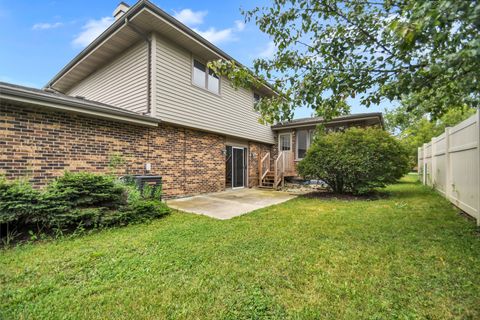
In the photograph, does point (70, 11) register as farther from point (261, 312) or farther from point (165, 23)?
point (261, 312)

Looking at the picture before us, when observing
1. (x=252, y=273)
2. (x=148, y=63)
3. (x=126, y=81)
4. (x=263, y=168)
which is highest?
(x=148, y=63)

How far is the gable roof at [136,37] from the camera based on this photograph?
21.4 feet

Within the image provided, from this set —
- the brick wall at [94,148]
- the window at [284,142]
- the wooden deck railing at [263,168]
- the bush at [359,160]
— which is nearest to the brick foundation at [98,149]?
the brick wall at [94,148]

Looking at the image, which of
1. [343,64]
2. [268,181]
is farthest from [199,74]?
[343,64]

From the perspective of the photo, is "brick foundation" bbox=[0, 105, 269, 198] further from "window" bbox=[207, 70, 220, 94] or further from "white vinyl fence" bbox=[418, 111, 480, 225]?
"white vinyl fence" bbox=[418, 111, 480, 225]

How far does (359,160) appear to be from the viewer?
7.79 m

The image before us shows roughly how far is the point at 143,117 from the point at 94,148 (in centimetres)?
153

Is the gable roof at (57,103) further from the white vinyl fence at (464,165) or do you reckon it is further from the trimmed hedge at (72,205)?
the white vinyl fence at (464,165)

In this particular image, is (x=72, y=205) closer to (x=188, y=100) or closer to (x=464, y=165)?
(x=188, y=100)

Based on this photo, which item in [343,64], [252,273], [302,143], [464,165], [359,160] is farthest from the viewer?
[302,143]

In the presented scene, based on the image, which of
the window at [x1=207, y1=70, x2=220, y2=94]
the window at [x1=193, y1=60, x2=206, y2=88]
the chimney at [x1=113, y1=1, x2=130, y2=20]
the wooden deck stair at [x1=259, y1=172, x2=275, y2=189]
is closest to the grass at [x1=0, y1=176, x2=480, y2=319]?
the window at [x1=193, y1=60, x2=206, y2=88]

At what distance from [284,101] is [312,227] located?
2456 millimetres

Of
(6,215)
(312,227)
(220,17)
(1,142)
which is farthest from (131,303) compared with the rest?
(220,17)

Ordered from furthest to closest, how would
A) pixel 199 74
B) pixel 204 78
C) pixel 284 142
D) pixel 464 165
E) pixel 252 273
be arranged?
pixel 284 142, pixel 204 78, pixel 199 74, pixel 464 165, pixel 252 273
